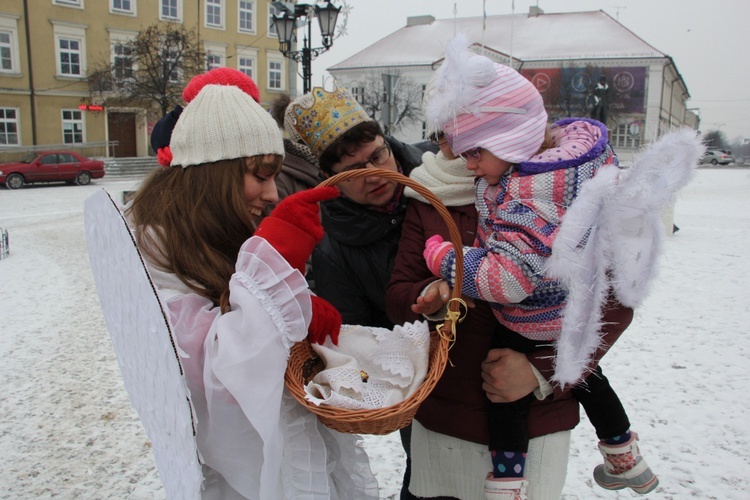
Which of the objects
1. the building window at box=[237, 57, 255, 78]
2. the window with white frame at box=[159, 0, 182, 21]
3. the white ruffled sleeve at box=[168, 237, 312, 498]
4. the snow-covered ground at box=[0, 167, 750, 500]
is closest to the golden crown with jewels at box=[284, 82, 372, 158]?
the white ruffled sleeve at box=[168, 237, 312, 498]

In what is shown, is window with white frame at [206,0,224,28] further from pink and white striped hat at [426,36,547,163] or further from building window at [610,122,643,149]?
pink and white striped hat at [426,36,547,163]

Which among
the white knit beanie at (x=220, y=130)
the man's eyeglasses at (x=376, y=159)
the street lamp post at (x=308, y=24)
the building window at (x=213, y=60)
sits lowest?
the man's eyeglasses at (x=376, y=159)

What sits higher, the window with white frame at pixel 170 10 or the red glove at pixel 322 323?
the window with white frame at pixel 170 10

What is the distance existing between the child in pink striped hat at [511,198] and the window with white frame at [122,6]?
31.0 m

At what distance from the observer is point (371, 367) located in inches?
59.9

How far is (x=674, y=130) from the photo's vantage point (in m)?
1.36

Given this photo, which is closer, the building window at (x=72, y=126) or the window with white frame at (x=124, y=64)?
the window with white frame at (x=124, y=64)

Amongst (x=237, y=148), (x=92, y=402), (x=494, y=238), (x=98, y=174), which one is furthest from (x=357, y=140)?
(x=98, y=174)

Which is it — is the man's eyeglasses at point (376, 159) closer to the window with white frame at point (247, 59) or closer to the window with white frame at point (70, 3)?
the window with white frame at point (70, 3)

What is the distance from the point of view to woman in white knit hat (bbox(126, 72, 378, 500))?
1216 millimetres

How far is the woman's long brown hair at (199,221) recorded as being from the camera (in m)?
1.42

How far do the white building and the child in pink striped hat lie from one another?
1391 inches

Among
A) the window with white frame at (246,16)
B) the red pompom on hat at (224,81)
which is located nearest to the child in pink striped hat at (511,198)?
the red pompom on hat at (224,81)

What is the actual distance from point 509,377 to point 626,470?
2.08 feet
